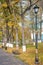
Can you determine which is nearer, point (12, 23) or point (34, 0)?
point (34, 0)

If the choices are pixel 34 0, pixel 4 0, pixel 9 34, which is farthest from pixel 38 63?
pixel 9 34

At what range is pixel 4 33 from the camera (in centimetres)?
5169

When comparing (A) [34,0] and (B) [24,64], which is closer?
(B) [24,64]

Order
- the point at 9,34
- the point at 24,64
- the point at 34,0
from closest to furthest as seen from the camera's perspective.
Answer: the point at 24,64
the point at 34,0
the point at 9,34

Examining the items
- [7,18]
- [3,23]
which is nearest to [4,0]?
[7,18]

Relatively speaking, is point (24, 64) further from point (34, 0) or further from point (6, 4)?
point (34, 0)

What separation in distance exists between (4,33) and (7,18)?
575 inches

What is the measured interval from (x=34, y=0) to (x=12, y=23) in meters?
6.80

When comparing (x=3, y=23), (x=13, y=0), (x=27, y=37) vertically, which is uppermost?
(x=13, y=0)

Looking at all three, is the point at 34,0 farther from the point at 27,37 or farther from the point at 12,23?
the point at 27,37

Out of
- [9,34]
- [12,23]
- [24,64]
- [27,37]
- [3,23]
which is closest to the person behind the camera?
[24,64]

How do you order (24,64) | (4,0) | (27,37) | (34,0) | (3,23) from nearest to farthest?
(24,64) → (4,0) → (34,0) → (3,23) → (27,37)

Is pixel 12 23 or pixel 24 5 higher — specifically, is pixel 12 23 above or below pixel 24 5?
below

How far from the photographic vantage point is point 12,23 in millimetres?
35125
